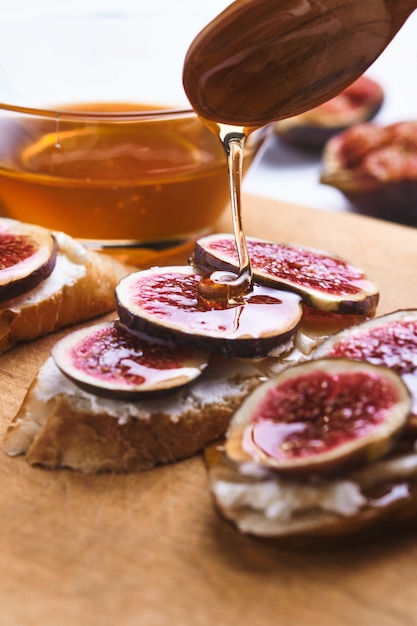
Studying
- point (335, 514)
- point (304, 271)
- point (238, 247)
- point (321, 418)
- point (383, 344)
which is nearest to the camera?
point (335, 514)

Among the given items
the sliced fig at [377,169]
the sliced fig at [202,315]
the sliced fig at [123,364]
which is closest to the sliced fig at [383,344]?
the sliced fig at [202,315]

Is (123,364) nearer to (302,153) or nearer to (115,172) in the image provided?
(115,172)

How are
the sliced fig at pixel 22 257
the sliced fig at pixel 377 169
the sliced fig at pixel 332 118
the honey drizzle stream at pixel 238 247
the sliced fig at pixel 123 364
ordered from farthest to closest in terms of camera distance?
the sliced fig at pixel 332 118, the sliced fig at pixel 377 169, the sliced fig at pixel 22 257, the honey drizzle stream at pixel 238 247, the sliced fig at pixel 123 364

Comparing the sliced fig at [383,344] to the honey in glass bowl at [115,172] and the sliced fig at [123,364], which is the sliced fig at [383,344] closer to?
the sliced fig at [123,364]

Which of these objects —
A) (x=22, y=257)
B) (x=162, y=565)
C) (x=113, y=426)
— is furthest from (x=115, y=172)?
(x=162, y=565)

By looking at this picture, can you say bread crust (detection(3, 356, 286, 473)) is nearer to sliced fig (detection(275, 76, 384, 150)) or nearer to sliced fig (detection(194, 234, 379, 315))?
sliced fig (detection(194, 234, 379, 315))

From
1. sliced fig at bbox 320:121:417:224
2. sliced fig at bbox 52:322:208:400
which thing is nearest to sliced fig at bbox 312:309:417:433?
sliced fig at bbox 52:322:208:400
